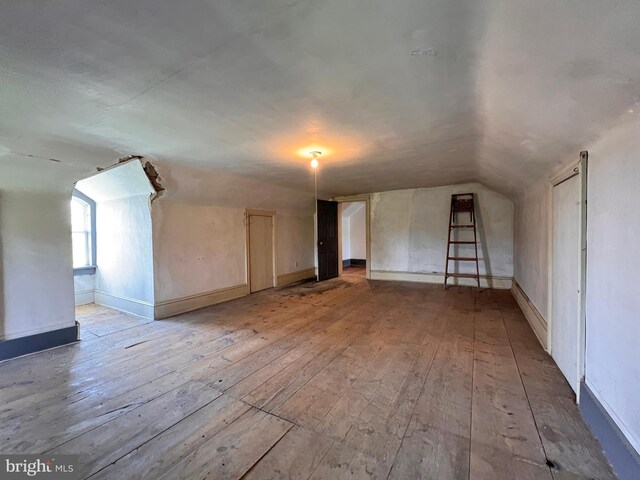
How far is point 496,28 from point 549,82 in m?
0.47

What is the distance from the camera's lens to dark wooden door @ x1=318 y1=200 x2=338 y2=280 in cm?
666

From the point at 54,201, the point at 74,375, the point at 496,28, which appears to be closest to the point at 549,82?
the point at 496,28

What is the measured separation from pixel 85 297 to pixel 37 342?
2295mm

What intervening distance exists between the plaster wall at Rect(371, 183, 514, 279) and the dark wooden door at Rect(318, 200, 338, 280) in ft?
3.38

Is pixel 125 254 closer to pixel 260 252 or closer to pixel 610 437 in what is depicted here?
pixel 260 252

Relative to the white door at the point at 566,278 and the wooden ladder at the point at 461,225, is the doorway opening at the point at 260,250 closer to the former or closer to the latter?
the wooden ladder at the point at 461,225

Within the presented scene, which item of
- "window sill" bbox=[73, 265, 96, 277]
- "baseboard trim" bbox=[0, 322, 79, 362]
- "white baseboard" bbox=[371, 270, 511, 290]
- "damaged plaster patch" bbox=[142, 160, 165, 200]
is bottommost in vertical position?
"baseboard trim" bbox=[0, 322, 79, 362]

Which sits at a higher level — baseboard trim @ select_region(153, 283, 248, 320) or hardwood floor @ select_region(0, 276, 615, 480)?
baseboard trim @ select_region(153, 283, 248, 320)

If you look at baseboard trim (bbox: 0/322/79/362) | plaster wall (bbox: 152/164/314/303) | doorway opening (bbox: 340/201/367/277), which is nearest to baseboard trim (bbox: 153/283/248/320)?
plaster wall (bbox: 152/164/314/303)

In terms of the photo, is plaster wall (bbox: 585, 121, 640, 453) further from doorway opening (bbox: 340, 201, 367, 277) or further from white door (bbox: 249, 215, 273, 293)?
doorway opening (bbox: 340, 201, 367, 277)

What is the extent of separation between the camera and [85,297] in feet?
16.1

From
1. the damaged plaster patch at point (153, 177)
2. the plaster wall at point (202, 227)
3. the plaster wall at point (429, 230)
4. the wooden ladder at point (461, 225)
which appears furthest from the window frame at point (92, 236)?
the wooden ladder at point (461, 225)

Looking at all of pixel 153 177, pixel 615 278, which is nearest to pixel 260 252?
pixel 153 177

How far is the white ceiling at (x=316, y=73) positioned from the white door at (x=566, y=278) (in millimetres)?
350
